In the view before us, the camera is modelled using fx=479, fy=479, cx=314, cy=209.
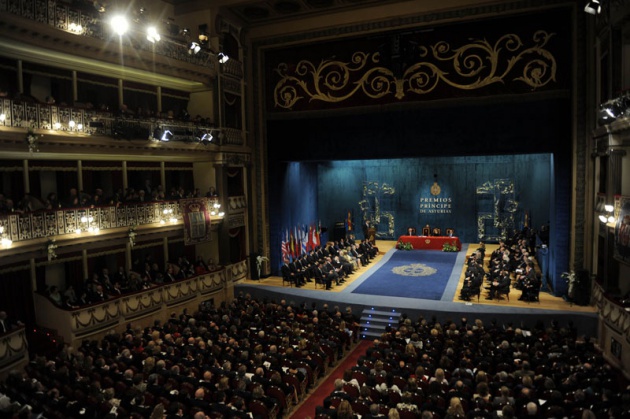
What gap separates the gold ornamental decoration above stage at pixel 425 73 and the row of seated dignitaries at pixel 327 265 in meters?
7.63

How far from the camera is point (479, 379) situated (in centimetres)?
1062

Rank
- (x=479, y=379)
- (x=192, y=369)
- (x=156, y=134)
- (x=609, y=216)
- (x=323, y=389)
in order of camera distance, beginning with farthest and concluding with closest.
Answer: (x=156, y=134), (x=609, y=216), (x=323, y=389), (x=192, y=369), (x=479, y=379)

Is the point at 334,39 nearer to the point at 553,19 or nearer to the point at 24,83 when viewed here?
the point at 553,19

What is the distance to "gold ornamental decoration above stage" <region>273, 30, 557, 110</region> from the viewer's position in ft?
64.8

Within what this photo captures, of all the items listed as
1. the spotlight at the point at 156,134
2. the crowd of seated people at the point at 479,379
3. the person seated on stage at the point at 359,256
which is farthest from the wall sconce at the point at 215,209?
the crowd of seated people at the point at 479,379

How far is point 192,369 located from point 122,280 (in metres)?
8.05

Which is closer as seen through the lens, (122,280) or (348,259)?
(122,280)

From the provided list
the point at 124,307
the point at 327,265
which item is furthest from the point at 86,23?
the point at 327,265

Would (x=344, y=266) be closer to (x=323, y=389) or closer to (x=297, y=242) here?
(x=297, y=242)

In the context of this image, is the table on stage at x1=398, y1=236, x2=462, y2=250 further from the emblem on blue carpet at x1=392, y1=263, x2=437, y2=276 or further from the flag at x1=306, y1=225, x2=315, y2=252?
the flag at x1=306, y1=225, x2=315, y2=252

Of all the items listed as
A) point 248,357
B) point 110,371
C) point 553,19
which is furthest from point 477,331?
point 553,19

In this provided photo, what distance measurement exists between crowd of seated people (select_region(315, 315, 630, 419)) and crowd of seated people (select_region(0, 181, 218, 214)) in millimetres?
10976

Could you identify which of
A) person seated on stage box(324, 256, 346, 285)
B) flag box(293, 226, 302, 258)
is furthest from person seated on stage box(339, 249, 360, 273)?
flag box(293, 226, 302, 258)

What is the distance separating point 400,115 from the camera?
22.0m
